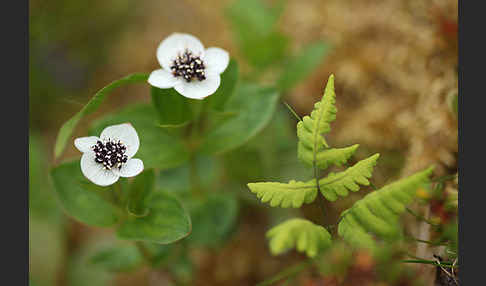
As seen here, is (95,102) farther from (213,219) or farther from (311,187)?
(213,219)

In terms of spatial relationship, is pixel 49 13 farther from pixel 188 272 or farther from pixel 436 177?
pixel 436 177

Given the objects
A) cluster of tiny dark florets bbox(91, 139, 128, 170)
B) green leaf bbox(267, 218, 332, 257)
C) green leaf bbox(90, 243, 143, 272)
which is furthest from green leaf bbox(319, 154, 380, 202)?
green leaf bbox(90, 243, 143, 272)

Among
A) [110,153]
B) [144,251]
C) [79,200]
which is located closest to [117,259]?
[144,251]

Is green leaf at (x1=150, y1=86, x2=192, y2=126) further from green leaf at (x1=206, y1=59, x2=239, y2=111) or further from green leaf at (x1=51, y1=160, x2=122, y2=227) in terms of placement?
green leaf at (x1=51, y1=160, x2=122, y2=227)

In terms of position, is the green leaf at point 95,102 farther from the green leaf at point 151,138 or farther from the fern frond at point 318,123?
the fern frond at point 318,123

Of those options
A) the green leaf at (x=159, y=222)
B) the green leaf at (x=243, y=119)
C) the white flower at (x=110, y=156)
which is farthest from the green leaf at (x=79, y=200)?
the green leaf at (x=243, y=119)
